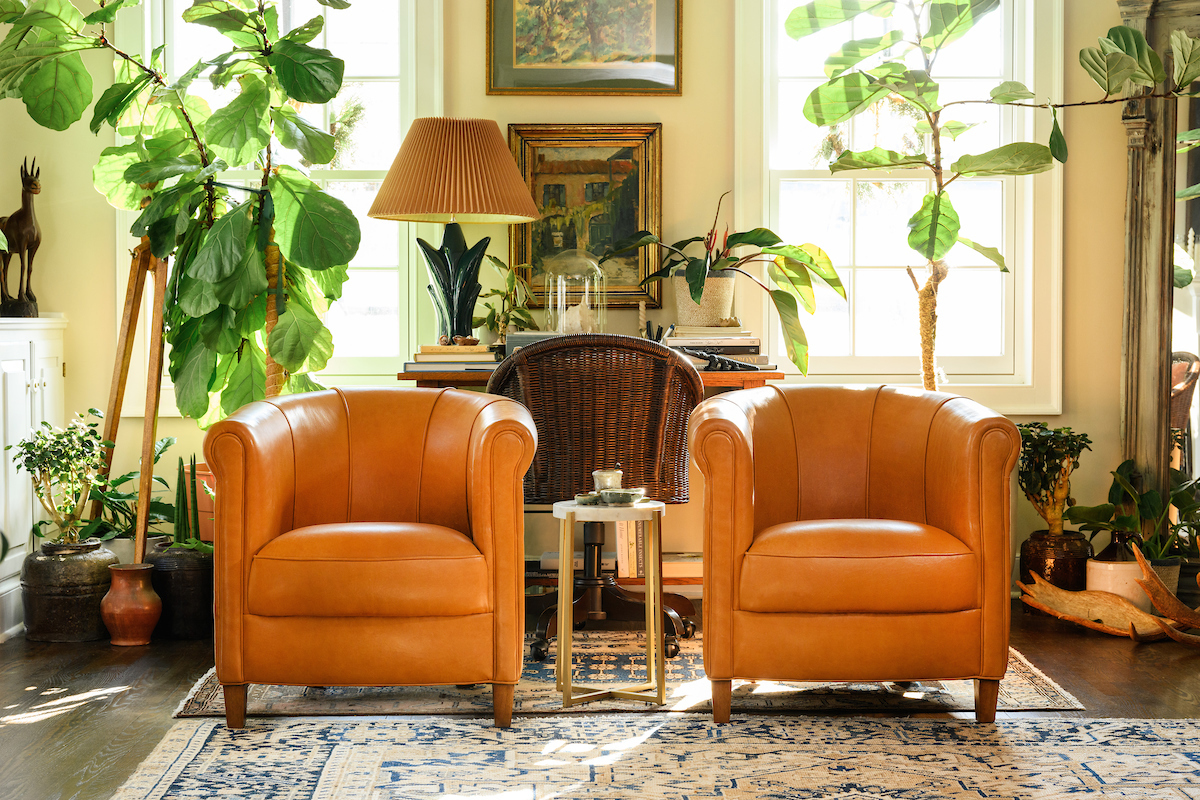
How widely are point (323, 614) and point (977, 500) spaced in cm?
155

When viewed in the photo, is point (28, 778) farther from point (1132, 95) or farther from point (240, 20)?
point (1132, 95)

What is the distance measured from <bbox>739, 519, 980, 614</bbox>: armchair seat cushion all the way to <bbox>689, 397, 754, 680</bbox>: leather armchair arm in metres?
0.04

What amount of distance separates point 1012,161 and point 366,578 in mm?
2492

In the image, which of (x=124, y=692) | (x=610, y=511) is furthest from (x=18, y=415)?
(x=610, y=511)

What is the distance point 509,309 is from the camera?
3.93m

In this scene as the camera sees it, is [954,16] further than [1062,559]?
No

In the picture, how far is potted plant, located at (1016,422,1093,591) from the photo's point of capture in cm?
363

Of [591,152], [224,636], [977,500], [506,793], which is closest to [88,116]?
[591,152]

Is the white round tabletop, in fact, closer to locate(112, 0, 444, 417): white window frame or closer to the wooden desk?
the wooden desk

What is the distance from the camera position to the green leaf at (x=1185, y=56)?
3.41 m

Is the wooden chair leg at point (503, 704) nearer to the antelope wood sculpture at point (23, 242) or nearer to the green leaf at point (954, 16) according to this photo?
the antelope wood sculpture at point (23, 242)

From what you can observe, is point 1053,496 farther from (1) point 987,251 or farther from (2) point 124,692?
(2) point 124,692

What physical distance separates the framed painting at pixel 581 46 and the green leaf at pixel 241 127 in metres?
1.20

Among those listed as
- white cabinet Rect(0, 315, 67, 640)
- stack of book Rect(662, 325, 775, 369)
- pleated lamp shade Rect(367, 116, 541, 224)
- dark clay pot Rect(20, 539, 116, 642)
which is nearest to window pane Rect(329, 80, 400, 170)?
pleated lamp shade Rect(367, 116, 541, 224)
